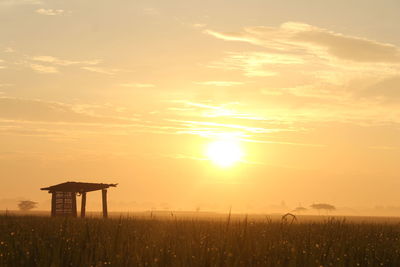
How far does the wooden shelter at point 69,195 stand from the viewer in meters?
38.2

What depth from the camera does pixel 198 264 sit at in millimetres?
6609

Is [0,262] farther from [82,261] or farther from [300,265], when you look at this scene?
[300,265]

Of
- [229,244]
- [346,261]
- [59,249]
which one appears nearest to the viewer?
[59,249]

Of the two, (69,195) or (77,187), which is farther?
(69,195)

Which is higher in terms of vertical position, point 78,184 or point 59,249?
point 78,184

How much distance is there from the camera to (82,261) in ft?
22.9

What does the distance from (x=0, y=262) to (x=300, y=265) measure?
3.92 metres

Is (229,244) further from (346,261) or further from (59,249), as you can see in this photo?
(59,249)

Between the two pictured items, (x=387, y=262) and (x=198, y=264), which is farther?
(x=387, y=262)

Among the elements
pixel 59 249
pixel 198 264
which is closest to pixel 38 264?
pixel 59 249

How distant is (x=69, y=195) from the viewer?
39.7m

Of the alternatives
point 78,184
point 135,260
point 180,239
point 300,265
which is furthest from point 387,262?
point 78,184

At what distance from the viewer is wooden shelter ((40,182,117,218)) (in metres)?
38.2

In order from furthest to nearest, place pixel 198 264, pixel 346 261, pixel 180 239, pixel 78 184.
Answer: pixel 78 184 → pixel 180 239 → pixel 346 261 → pixel 198 264
